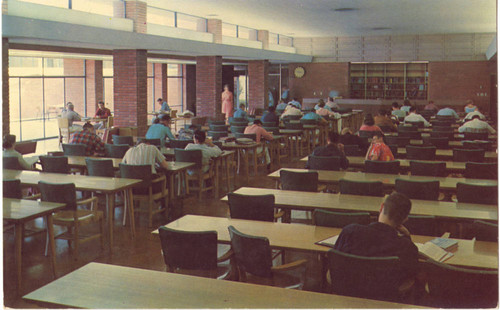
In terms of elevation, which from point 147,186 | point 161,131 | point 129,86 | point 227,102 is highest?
point 129,86

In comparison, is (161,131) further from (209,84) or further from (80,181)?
(209,84)

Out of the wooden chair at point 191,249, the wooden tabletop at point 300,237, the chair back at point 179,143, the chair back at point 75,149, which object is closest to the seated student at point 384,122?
the chair back at point 179,143

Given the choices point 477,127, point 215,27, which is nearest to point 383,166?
point 477,127

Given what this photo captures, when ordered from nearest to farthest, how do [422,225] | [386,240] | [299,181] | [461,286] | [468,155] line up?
[461,286], [386,240], [422,225], [299,181], [468,155]

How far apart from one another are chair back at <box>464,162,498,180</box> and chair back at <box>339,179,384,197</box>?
1917mm

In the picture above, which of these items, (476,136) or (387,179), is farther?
(476,136)

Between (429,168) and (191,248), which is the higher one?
(429,168)

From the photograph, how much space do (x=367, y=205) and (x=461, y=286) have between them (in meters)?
2.04

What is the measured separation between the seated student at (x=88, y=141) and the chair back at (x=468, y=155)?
5.73 meters

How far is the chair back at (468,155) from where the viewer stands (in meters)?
8.77

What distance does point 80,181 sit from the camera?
671 centimetres

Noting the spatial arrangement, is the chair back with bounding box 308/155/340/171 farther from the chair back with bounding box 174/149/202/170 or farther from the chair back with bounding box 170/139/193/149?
the chair back with bounding box 170/139/193/149

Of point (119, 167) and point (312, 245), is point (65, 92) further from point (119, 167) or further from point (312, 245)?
point (312, 245)

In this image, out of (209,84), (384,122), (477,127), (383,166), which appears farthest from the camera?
(209,84)
